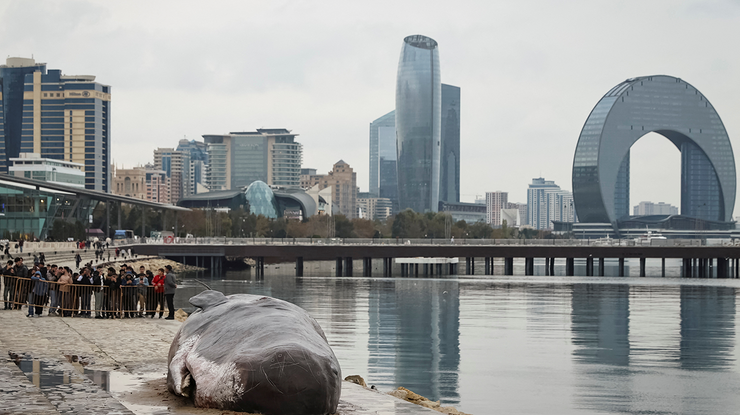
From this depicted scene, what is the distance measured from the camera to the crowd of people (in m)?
24.2

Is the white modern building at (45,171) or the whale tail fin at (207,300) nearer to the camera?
the whale tail fin at (207,300)

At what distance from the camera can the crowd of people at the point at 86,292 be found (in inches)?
952

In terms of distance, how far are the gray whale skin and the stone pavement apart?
367mm

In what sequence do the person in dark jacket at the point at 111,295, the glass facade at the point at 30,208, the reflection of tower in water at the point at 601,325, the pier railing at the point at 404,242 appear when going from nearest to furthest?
the person in dark jacket at the point at 111,295 < the reflection of tower in water at the point at 601,325 < the glass facade at the point at 30,208 < the pier railing at the point at 404,242

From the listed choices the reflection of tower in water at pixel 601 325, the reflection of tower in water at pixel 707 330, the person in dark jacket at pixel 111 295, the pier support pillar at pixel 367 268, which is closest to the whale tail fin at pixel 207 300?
Answer: the person in dark jacket at pixel 111 295

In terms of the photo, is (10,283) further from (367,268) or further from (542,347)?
(367,268)

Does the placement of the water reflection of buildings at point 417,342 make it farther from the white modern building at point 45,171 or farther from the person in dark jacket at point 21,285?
the white modern building at point 45,171

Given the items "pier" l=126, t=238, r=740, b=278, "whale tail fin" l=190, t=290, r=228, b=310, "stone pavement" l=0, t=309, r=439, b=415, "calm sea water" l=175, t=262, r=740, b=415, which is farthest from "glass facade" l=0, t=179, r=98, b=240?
"whale tail fin" l=190, t=290, r=228, b=310

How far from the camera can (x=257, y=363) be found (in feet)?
32.2

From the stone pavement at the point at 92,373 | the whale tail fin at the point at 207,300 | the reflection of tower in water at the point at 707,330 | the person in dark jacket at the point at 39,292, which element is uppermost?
the whale tail fin at the point at 207,300

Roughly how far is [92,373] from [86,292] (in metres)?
11.6

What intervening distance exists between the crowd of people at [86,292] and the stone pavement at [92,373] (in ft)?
7.50

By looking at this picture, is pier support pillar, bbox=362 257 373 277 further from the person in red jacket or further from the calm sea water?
the person in red jacket

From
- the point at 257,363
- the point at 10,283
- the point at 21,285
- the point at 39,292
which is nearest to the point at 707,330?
the point at 39,292
